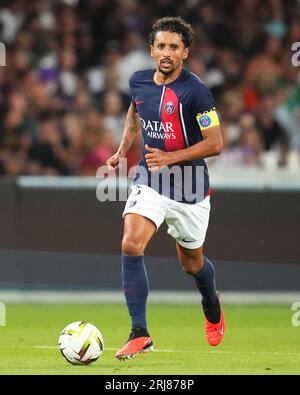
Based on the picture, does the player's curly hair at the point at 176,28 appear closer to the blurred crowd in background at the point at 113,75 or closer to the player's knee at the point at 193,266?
the player's knee at the point at 193,266

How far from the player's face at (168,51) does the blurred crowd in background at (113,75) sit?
663 centimetres

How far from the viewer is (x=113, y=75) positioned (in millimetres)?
17375

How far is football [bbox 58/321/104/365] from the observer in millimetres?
8266

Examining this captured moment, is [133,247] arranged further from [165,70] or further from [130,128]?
[165,70]

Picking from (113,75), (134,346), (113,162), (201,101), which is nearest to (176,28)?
(201,101)

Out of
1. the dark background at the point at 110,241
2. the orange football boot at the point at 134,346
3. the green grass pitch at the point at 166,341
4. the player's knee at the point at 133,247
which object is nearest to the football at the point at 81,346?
the green grass pitch at the point at 166,341

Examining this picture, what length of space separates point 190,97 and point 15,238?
21.0ft

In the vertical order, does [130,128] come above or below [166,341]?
above

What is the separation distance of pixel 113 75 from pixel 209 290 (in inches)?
327

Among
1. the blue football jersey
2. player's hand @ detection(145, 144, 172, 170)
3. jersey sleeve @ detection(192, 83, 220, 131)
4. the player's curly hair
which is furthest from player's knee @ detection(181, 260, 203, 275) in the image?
the player's curly hair

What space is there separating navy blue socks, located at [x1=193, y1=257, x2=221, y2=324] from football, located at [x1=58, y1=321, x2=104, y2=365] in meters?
1.40
